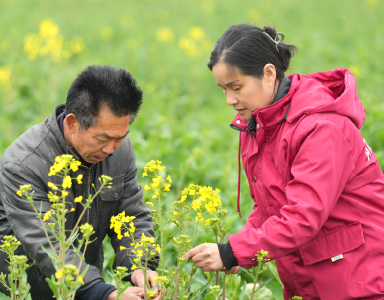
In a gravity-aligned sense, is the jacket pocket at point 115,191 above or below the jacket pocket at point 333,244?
above

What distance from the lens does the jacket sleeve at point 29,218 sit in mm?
1914

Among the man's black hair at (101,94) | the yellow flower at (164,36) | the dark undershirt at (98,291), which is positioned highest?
the yellow flower at (164,36)

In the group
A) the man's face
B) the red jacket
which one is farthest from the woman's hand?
the man's face

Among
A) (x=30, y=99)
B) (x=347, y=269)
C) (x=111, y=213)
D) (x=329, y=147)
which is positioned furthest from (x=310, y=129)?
(x=30, y=99)

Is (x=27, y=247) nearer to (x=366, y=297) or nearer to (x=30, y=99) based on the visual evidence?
(x=366, y=297)

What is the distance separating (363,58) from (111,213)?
796 cm

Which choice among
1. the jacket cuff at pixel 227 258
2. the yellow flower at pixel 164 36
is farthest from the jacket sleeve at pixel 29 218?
the yellow flower at pixel 164 36

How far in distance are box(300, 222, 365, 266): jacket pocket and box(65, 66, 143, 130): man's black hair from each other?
3.33 ft

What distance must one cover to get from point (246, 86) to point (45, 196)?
42.4 inches

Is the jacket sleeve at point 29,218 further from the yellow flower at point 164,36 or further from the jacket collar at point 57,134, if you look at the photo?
the yellow flower at point 164,36

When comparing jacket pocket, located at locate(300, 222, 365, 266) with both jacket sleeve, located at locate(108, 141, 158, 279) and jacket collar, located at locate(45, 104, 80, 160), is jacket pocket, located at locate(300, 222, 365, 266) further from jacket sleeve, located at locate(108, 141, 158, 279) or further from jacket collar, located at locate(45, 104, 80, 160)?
jacket collar, located at locate(45, 104, 80, 160)

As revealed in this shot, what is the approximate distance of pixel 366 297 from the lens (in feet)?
5.77

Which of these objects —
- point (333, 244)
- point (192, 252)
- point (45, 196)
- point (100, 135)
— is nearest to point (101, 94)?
point (100, 135)

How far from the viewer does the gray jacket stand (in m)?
1.96
